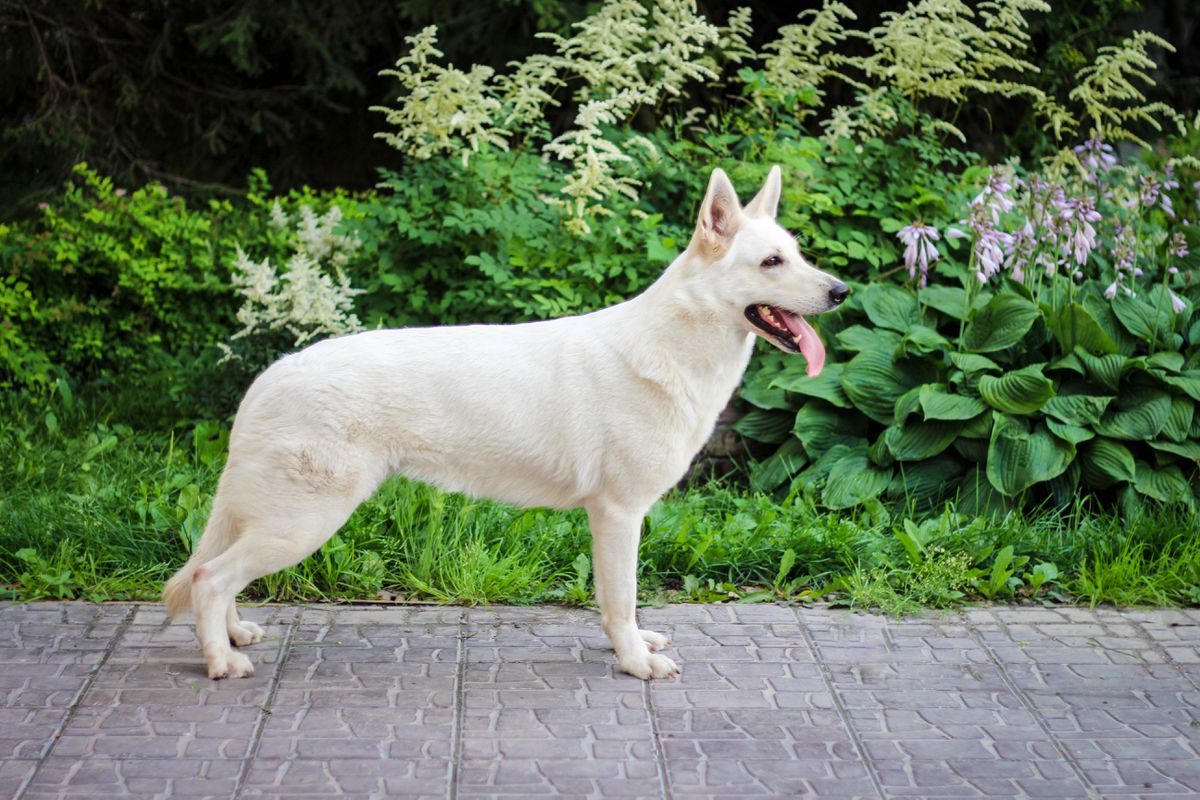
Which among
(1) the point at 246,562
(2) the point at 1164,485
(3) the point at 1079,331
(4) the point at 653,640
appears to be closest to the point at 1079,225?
(3) the point at 1079,331

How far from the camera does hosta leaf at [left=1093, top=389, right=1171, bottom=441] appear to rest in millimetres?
6043

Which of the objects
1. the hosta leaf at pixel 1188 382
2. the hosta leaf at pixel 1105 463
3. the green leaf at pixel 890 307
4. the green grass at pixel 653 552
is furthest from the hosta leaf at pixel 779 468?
the hosta leaf at pixel 1188 382

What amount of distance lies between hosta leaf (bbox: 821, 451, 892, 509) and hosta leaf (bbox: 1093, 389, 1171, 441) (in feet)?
3.58

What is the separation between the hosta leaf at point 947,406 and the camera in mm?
6051

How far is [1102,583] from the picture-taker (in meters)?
5.51

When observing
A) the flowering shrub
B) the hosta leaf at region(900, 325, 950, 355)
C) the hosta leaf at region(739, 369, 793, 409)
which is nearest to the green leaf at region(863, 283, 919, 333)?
the flowering shrub

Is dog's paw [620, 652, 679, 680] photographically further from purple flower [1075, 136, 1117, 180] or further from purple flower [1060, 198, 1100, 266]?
purple flower [1075, 136, 1117, 180]

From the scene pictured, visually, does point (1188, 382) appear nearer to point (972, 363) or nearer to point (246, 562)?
point (972, 363)

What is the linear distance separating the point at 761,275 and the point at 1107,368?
269 centimetres

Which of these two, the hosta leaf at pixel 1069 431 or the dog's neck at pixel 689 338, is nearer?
the dog's neck at pixel 689 338

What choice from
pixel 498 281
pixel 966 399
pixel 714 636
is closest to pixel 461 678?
pixel 714 636

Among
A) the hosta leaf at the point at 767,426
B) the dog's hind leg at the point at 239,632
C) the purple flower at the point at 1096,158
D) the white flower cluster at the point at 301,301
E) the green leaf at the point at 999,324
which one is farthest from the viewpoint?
the purple flower at the point at 1096,158

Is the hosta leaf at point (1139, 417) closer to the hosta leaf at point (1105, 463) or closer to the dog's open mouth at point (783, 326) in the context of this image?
the hosta leaf at point (1105, 463)

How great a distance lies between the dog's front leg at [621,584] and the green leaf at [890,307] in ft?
8.77
